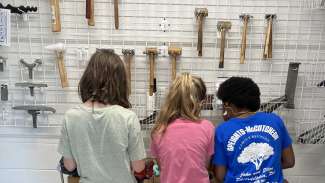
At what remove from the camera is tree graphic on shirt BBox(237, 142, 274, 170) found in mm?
1504

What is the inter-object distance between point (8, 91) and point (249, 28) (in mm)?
1690

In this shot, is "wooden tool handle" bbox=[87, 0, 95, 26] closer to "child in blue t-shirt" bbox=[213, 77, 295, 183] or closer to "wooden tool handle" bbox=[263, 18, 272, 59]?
"child in blue t-shirt" bbox=[213, 77, 295, 183]

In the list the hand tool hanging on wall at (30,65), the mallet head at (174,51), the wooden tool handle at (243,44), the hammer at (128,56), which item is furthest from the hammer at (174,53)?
the hand tool hanging on wall at (30,65)

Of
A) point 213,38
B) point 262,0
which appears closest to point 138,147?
point 213,38

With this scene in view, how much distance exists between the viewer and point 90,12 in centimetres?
207

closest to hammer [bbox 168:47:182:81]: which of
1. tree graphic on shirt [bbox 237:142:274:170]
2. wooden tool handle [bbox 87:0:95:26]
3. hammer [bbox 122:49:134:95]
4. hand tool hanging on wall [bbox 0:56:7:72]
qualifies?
hammer [bbox 122:49:134:95]

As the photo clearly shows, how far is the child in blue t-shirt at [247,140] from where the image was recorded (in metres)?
1.51

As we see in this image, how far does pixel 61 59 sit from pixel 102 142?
87 cm

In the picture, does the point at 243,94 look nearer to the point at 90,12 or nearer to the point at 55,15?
the point at 90,12

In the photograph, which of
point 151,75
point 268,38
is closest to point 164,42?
point 151,75

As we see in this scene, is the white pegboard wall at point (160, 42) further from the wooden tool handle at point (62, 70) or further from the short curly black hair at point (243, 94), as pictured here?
the short curly black hair at point (243, 94)

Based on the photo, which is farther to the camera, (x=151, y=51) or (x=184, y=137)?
(x=151, y=51)

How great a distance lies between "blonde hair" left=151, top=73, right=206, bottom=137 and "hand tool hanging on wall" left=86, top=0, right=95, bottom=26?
0.86 meters

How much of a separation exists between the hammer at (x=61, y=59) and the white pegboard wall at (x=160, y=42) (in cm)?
6
